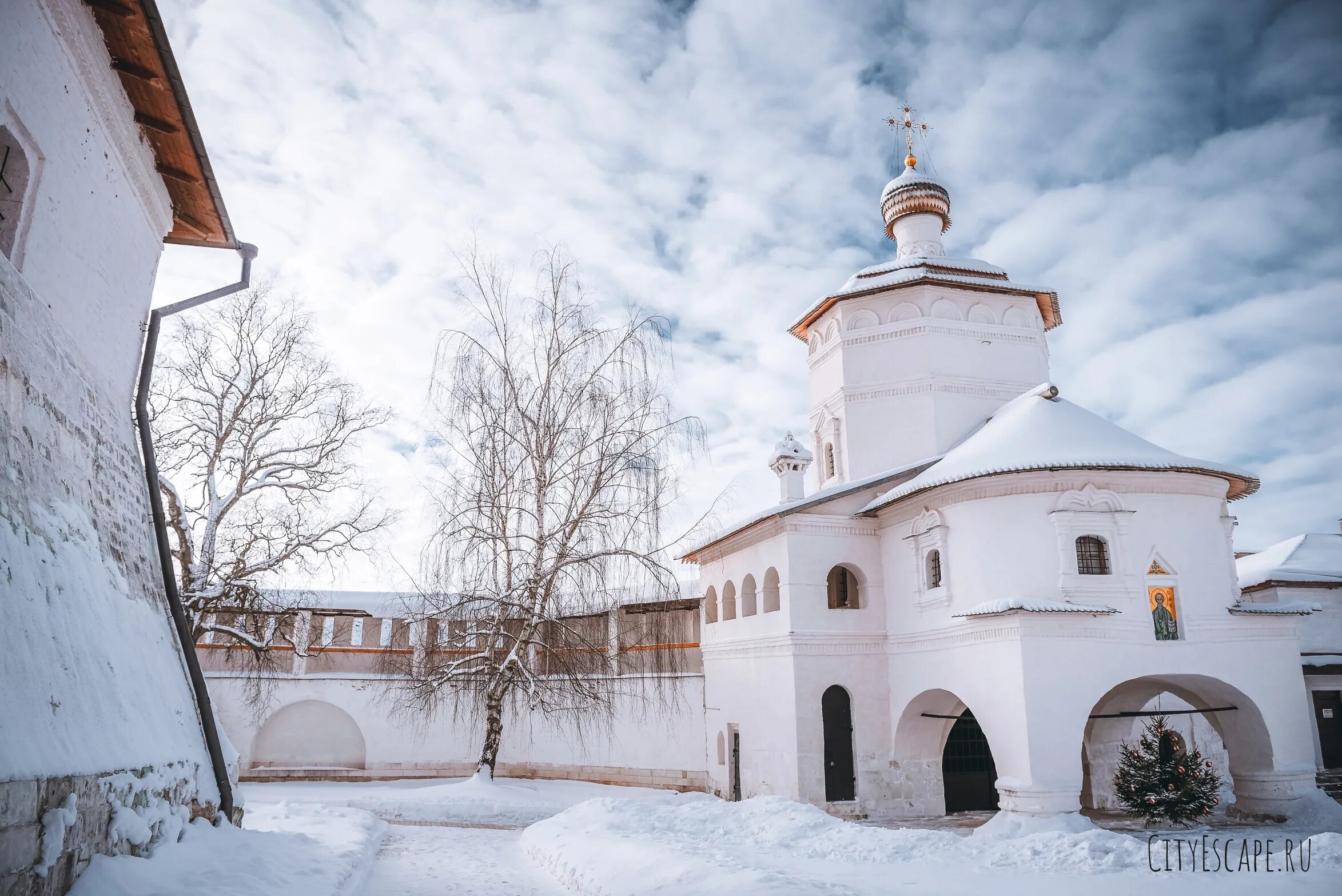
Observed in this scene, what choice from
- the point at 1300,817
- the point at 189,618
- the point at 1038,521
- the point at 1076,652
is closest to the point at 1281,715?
the point at 1300,817

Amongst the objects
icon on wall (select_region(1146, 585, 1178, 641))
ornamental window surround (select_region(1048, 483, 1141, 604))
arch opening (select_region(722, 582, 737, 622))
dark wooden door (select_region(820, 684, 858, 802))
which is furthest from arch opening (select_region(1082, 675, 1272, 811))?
arch opening (select_region(722, 582, 737, 622))

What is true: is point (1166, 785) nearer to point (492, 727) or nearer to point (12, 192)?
point (492, 727)

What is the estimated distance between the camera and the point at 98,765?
5203mm

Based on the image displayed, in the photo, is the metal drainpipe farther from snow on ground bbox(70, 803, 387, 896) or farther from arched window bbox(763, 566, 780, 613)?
arched window bbox(763, 566, 780, 613)

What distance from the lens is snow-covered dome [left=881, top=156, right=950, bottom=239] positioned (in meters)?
20.2

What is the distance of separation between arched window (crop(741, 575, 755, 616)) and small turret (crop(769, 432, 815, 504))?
1.91m

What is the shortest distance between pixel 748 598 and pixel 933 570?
431 centimetres

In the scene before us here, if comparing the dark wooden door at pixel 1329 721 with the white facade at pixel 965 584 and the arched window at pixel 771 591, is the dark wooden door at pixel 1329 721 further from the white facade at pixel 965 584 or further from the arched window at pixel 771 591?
the arched window at pixel 771 591

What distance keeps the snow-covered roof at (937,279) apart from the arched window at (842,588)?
6060mm

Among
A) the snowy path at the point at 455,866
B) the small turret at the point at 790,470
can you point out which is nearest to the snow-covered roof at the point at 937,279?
the small turret at the point at 790,470

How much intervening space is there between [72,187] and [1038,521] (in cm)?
1268

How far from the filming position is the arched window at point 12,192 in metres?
5.91

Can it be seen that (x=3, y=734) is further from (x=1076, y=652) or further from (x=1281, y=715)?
(x=1281, y=715)

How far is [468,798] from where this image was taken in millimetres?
16031
